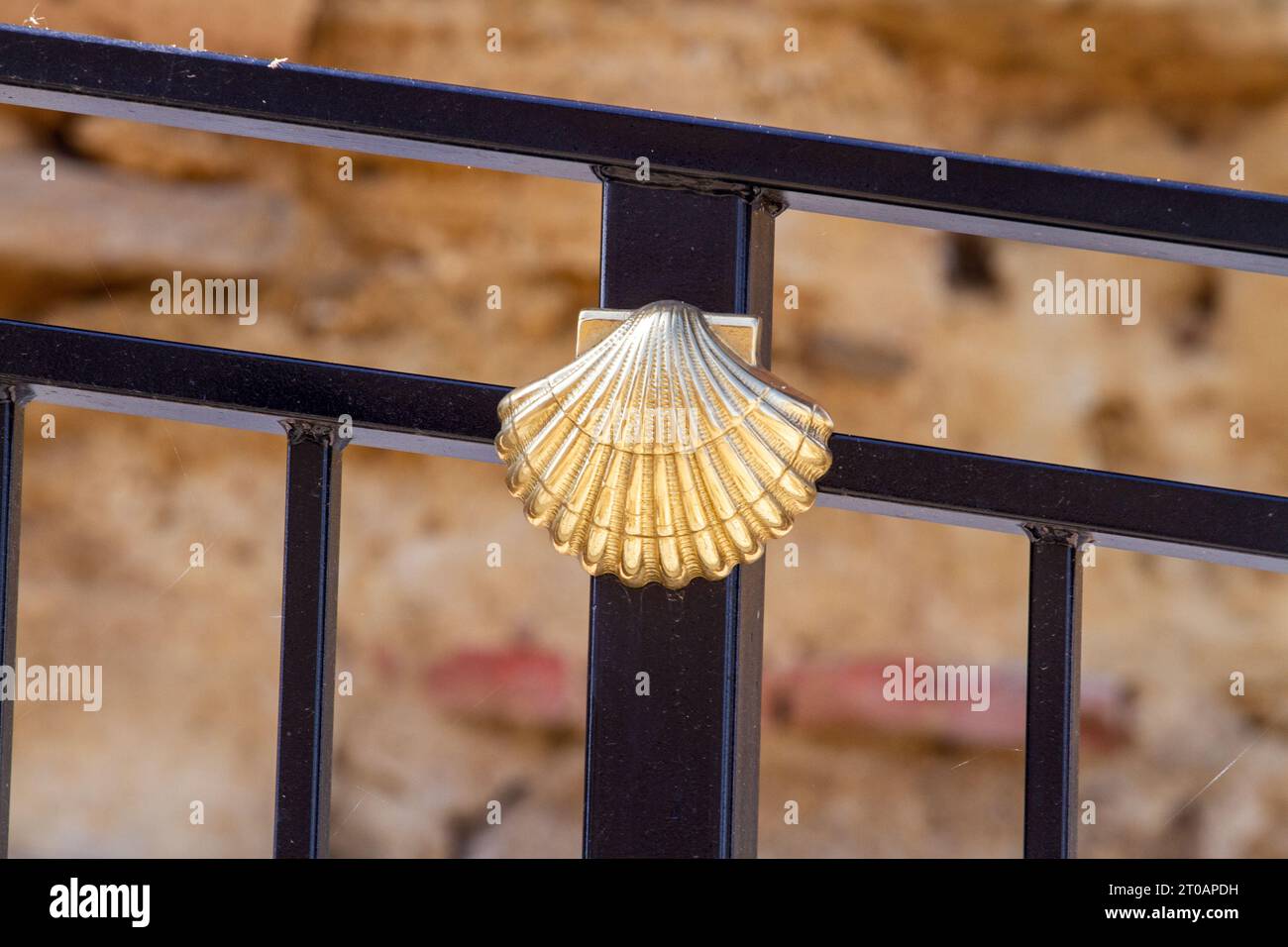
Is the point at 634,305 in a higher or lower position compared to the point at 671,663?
higher

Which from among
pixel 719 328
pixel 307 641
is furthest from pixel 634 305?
pixel 307 641

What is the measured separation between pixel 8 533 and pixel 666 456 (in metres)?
0.25

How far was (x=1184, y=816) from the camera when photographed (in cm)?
176

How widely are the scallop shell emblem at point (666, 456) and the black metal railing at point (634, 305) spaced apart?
0.04 feet

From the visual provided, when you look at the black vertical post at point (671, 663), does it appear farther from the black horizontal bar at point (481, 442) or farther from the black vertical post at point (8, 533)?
the black vertical post at point (8, 533)

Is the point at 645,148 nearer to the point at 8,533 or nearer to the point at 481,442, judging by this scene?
the point at 481,442

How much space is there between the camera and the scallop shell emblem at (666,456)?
1.47 ft

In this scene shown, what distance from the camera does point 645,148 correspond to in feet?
1.44

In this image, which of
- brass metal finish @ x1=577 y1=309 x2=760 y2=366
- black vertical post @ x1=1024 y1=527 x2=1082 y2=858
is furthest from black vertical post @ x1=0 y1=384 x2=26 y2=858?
black vertical post @ x1=1024 y1=527 x2=1082 y2=858

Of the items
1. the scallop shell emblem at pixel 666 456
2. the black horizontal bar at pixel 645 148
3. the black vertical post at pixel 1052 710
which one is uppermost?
the black horizontal bar at pixel 645 148

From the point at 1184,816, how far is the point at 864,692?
44 cm

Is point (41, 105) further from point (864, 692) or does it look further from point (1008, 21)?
point (1008, 21)

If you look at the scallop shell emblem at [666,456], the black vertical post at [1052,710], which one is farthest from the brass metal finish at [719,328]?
the black vertical post at [1052,710]
